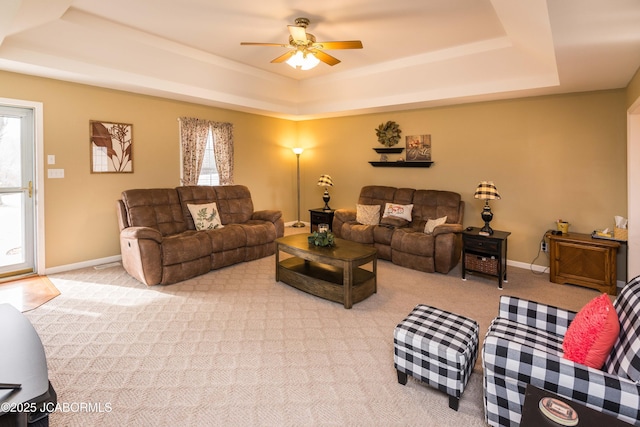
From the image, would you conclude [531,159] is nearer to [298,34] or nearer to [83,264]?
[298,34]

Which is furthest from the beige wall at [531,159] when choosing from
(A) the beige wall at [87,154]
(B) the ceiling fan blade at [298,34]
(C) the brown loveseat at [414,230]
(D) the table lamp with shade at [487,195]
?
(A) the beige wall at [87,154]

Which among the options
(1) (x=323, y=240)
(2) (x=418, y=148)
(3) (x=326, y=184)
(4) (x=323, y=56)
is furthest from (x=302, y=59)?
(3) (x=326, y=184)

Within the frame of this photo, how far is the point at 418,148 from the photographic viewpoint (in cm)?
593

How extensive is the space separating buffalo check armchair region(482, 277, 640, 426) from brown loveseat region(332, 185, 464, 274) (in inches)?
100

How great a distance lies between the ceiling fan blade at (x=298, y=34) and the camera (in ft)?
11.3

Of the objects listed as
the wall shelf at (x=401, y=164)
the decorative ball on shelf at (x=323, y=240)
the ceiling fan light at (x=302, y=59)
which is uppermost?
the ceiling fan light at (x=302, y=59)

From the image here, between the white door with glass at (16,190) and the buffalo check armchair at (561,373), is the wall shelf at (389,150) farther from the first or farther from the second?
the white door with glass at (16,190)

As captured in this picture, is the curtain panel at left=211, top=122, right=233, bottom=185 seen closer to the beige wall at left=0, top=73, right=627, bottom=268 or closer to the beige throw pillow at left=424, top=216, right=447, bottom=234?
the beige wall at left=0, top=73, right=627, bottom=268

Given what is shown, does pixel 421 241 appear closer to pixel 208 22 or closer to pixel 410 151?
pixel 410 151

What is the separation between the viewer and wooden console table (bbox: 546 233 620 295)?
3.94 metres

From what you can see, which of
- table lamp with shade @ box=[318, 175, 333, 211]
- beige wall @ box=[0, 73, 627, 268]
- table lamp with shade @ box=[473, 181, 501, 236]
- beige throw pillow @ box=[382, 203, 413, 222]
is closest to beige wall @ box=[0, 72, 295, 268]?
beige wall @ box=[0, 73, 627, 268]

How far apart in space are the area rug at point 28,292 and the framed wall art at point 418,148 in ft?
17.6

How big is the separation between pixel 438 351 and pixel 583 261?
3.17m

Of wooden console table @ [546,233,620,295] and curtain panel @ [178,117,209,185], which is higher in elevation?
curtain panel @ [178,117,209,185]
